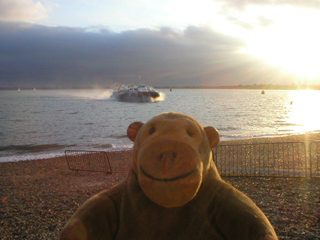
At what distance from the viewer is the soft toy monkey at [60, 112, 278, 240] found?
5.65 ft

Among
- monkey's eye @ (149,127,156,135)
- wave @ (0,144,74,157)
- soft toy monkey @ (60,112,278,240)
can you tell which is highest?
monkey's eye @ (149,127,156,135)

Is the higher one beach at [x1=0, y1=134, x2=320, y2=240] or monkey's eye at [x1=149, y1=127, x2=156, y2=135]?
monkey's eye at [x1=149, y1=127, x2=156, y2=135]

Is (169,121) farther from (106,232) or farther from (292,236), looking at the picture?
(292,236)

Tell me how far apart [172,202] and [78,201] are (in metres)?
5.75

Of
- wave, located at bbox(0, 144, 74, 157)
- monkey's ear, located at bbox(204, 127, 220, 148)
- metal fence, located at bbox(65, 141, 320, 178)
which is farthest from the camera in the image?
wave, located at bbox(0, 144, 74, 157)

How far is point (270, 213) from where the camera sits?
5.31 meters

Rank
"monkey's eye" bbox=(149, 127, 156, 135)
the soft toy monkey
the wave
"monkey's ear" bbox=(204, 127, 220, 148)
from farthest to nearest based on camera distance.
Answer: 1. the wave
2. "monkey's ear" bbox=(204, 127, 220, 148)
3. "monkey's eye" bbox=(149, 127, 156, 135)
4. the soft toy monkey

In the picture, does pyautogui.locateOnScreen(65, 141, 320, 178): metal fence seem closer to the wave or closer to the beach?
the beach

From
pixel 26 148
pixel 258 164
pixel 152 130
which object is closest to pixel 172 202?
pixel 152 130

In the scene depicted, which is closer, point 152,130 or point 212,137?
point 152,130

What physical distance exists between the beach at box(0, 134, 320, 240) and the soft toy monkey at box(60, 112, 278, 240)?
3.09 metres

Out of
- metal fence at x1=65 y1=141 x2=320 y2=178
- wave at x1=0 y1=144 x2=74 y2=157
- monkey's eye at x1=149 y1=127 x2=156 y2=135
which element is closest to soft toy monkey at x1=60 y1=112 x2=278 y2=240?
monkey's eye at x1=149 y1=127 x2=156 y2=135

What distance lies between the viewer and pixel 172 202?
1.71 m

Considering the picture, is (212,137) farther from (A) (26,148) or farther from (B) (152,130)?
(A) (26,148)
